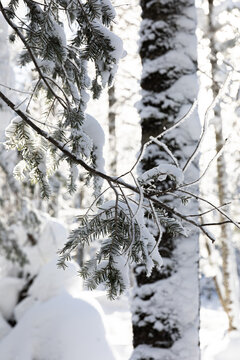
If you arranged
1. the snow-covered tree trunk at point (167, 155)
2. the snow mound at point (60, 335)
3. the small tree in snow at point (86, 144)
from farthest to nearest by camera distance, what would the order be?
1. the snow mound at point (60, 335)
2. the snow-covered tree trunk at point (167, 155)
3. the small tree in snow at point (86, 144)

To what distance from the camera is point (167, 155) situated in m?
2.74

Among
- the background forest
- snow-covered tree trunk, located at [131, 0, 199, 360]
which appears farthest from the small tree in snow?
snow-covered tree trunk, located at [131, 0, 199, 360]

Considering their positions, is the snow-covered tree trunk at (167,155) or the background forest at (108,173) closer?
the background forest at (108,173)

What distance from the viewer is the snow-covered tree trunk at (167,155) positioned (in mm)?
2561

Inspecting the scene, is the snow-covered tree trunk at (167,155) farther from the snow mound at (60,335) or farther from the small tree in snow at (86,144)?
the snow mound at (60,335)

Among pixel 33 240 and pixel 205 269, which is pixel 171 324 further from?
pixel 205 269

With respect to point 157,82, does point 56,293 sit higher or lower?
lower

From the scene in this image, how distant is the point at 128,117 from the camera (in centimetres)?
873

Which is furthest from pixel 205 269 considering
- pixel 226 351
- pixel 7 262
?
pixel 7 262

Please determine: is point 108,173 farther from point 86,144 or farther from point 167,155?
point 86,144

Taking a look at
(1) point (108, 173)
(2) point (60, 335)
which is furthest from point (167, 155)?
(2) point (60, 335)

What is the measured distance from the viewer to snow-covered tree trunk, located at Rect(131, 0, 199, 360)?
8.40 feet

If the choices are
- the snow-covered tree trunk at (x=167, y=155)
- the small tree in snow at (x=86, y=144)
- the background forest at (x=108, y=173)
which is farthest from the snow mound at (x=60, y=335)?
the small tree in snow at (x=86, y=144)

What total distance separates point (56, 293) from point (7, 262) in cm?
187
